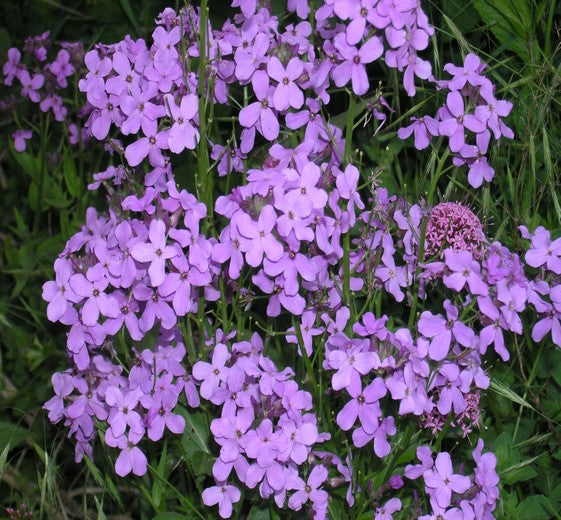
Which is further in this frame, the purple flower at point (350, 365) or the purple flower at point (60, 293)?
the purple flower at point (60, 293)

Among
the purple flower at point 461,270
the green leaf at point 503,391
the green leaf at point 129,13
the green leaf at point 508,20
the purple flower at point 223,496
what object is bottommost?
the purple flower at point 223,496

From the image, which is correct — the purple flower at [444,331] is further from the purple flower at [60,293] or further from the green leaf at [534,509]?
the purple flower at [60,293]

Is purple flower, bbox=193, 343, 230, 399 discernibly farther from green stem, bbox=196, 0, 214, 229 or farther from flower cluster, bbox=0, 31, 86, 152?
flower cluster, bbox=0, 31, 86, 152

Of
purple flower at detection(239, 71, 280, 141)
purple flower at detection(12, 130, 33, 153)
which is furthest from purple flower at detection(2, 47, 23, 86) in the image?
purple flower at detection(239, 71, 280, 141)

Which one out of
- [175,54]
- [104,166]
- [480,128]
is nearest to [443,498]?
[480,128]

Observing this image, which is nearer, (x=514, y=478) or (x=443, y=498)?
(x=443, y=498)

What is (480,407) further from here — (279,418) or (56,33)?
(56,33)

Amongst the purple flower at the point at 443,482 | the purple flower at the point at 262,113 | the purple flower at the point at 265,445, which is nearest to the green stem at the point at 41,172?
the purple flower at the point at 262,113

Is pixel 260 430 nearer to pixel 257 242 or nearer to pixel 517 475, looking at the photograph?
pixel 257 242
